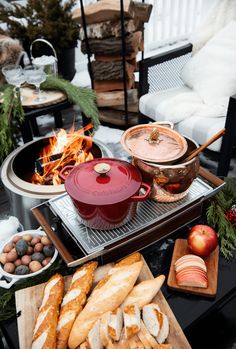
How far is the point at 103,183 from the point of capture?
1.25 metres

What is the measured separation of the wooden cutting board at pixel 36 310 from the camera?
1.02 metres

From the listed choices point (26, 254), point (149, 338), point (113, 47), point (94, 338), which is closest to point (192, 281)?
point (149, 338)

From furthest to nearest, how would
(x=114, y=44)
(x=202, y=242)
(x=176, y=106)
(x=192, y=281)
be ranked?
(x=114, y=44) < (x=176, y=106) < (x=202, y=242) < (x=192, y=281)

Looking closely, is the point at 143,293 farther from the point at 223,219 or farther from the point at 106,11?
the point at 106,11

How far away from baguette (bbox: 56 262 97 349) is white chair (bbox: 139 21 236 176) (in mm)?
1388

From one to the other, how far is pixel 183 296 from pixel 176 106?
1582 mm

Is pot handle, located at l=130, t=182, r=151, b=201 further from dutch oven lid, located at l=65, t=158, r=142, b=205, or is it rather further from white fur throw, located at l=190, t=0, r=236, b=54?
white fur throw, located at l=190, t=0, r=236, b=54

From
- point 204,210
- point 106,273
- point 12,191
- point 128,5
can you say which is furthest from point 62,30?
point 106,273

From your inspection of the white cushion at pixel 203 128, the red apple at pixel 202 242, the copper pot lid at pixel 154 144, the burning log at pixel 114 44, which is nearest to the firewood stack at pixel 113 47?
the burning log at pixel 114 44

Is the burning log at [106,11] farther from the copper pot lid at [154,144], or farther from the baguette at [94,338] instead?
the baguette at [94,338]

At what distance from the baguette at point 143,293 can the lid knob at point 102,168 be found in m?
0.40

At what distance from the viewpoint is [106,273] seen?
4.00 feet

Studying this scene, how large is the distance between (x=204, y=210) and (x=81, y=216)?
1.96 ft

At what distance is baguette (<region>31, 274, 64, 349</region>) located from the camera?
3.25 feet
